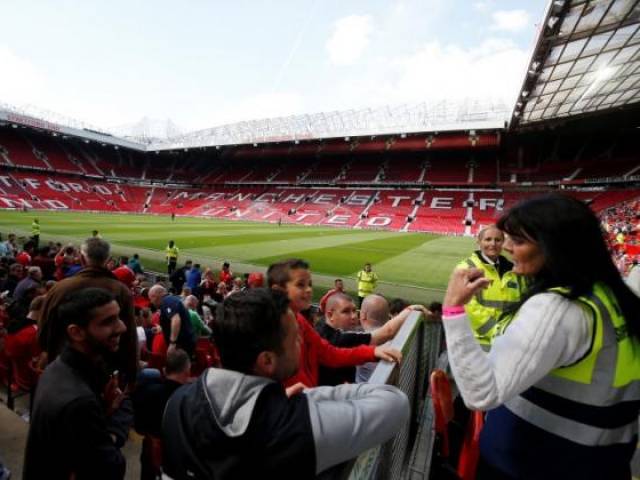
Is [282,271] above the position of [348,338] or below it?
above

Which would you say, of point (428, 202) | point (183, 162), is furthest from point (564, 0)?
point (183, 162)

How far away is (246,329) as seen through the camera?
130 centimetres

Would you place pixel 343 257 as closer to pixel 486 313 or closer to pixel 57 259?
pixel 57 259

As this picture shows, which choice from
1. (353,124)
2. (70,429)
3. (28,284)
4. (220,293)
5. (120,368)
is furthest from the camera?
(353,124)

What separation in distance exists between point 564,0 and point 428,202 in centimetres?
3222

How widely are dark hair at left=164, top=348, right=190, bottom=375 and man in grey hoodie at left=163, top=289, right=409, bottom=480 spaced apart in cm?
170

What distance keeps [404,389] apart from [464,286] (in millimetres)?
928

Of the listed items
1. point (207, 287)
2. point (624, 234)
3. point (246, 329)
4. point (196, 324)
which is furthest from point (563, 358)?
point (624, 234)

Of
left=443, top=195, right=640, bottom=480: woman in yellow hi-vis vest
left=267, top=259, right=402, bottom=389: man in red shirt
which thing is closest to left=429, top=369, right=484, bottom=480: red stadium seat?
left=267, top=259, right=402, bottom=389: man in red shirt

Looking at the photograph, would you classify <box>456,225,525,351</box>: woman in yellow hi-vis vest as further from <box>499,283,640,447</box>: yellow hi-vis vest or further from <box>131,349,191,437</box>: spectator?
<box>131,349,191,437</box>: spectator

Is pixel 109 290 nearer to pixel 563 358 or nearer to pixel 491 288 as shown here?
pixel 563 358

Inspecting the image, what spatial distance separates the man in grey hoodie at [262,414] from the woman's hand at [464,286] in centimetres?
43

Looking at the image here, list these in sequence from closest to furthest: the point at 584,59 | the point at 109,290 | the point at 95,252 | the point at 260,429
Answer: the point at 260,429 < the point at 109,290 < the point at 95,252 < the point at 584,59

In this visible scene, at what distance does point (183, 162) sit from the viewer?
2554 inches
